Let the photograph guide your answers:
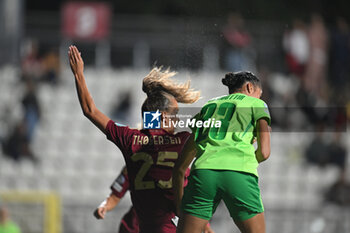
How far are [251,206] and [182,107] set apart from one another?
121cm

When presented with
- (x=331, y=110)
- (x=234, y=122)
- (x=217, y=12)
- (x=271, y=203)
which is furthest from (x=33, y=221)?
(x=234, y=122)

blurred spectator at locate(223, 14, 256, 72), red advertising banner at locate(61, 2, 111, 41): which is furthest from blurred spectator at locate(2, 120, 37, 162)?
blurred spectator at locate(223, 14, 256, 72)

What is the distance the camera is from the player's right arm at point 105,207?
230 inches

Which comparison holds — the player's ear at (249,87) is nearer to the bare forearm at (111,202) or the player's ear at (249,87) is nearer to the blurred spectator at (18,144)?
the bare forearm at (111,202)

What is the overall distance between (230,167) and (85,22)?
10.6m

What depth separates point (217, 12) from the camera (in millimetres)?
5938

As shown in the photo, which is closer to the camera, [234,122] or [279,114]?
[234,122]

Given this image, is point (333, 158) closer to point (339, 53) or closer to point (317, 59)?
point (339, 53)

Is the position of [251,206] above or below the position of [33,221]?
above

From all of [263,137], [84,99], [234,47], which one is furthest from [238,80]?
[234,47]

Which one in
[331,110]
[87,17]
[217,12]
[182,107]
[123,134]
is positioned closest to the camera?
[123,134]

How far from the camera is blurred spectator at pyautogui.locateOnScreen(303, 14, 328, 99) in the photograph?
35.9 ft

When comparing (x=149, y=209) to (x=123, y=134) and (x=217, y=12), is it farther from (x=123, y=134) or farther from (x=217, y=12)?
(x=217, y=12)

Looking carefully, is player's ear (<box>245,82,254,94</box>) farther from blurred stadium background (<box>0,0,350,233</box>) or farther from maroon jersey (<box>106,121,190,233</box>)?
blurred stadium background (<box>0,0,350,233</box>)
